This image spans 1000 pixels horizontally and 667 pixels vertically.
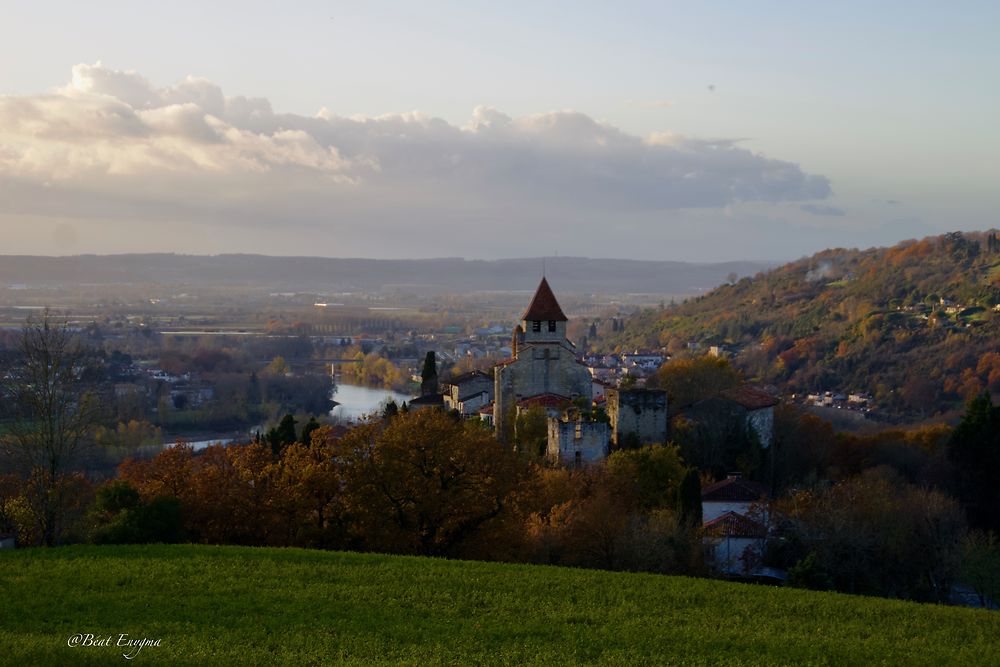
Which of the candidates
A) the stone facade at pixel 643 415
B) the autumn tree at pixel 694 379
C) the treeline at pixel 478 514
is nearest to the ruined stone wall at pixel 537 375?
the stone facade at pixel 643 415

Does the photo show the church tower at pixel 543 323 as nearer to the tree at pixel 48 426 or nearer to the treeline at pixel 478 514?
the treeline at pixel 478 514

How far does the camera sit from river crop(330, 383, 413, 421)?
86562mm

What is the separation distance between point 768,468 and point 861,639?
20946 mm

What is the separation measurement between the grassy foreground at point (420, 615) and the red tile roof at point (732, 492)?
1085 cm

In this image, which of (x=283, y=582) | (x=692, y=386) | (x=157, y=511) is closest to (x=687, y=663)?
(x=283, y=582)

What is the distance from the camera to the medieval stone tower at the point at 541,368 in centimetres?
4447

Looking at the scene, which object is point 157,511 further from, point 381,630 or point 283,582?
point 381,630

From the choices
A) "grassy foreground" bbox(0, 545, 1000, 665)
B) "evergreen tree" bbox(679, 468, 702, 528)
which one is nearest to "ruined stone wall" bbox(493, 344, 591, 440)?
"evergreen tree" bbox(679, 468, 702, 528)

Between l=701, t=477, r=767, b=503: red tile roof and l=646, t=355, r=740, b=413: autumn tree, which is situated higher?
l=646, t=355, r=740, b=413: autumn tree

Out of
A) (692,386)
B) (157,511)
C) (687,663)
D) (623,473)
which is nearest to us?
(687,663)

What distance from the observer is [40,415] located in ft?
95.8

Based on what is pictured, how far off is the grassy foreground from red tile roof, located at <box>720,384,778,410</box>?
17.7 m

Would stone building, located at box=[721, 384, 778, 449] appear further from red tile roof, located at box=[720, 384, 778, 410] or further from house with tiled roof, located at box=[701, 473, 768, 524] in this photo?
house with tiled roof, located at box=[701, 473, 768, 524]

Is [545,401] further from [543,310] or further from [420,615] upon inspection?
[420,615]
